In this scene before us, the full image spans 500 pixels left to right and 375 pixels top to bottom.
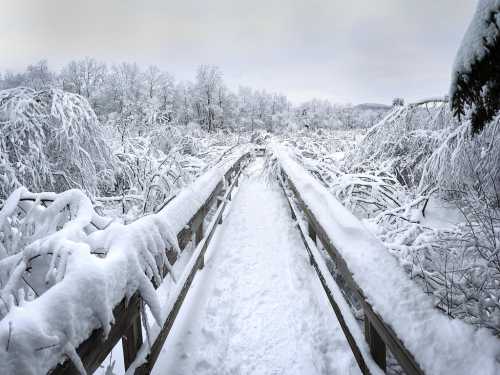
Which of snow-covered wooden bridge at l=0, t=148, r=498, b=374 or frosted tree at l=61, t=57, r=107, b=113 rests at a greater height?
frosted tree at l=61, t=57, r=107, b=113

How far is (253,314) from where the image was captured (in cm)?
296

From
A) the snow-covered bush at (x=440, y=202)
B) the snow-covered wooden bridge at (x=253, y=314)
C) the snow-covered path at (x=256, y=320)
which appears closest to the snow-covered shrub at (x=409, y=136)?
the snow-covered bush at (x=440, y=202)

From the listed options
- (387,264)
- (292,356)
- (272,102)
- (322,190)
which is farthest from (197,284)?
(272,102)

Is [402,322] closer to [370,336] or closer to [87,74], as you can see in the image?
[370,336]

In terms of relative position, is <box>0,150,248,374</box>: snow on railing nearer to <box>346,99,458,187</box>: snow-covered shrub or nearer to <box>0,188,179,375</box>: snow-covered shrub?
<box>0,188,179,375</box>: snow-covered shrub

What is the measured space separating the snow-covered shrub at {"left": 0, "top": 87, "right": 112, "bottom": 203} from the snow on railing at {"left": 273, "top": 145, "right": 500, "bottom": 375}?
3.88 meters

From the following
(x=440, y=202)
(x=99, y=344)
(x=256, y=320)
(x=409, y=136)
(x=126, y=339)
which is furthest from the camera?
(x=409, y=136)

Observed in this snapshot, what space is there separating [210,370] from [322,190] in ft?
8.16

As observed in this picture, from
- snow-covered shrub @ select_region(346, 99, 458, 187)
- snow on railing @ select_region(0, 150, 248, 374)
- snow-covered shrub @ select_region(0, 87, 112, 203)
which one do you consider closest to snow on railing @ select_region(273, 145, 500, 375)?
snow on railing @ select_region(0, 150, 248, 374)

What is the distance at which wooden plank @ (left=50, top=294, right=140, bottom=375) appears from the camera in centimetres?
101

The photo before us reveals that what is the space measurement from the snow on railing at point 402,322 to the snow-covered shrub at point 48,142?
3.88 m

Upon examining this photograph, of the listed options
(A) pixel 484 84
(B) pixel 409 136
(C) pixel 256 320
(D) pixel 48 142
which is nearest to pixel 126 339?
(C) pixel 256 320

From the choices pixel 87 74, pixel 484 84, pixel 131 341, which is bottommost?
pixel 131 341

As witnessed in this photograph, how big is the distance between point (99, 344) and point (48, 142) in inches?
154
